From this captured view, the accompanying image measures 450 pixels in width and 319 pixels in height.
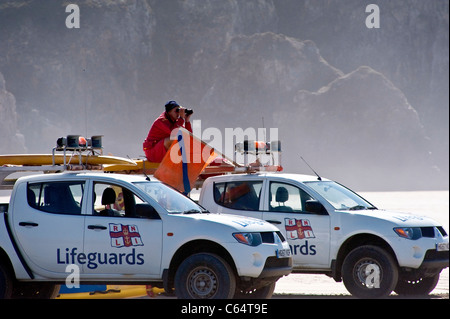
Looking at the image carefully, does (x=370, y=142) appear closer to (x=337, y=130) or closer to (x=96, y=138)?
(x=337, y=130)

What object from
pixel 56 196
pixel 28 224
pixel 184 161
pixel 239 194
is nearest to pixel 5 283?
pixel 28 224

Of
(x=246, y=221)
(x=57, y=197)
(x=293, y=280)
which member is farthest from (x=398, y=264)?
(x=293, y=280)

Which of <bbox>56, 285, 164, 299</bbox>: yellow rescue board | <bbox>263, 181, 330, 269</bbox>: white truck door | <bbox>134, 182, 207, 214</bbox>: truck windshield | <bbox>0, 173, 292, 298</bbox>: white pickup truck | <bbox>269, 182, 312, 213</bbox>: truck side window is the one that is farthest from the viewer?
<bbox>269, 182, 312, 213</bbox>: truck side window

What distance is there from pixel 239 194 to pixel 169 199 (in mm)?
2304

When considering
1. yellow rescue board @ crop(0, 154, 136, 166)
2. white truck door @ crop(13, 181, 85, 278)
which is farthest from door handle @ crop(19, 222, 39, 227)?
yellow rescue board @ crop(0, 154, 136, 166)

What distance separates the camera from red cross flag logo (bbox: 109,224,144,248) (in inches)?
390

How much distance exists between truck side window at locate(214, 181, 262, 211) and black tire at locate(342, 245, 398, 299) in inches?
61.5

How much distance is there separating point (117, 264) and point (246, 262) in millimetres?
1477

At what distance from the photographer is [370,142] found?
5059 inches

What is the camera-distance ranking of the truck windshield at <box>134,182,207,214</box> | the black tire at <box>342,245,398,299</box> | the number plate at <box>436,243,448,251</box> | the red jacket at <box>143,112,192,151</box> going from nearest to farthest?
the truck windshield at <box>134,182,207,214</box>
the black tire at <box>342,245,398,299</box>
the number plate at <box>436,243,448,251</box>
the red jacket at <box>143,112,192,151</box>

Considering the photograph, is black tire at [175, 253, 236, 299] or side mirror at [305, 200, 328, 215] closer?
black tire at [175, 253, 236, 299]

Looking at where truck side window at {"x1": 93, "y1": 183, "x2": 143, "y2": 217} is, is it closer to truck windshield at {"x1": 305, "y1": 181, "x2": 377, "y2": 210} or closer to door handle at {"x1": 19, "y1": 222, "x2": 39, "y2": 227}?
door handle at {"x1": 19, "y1": 222, "x2": 39, "y2": 227}

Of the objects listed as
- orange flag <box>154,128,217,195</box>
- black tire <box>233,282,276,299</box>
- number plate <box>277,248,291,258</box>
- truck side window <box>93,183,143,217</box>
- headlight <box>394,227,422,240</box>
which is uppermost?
orange flag <box>154,128,217,195</box>
